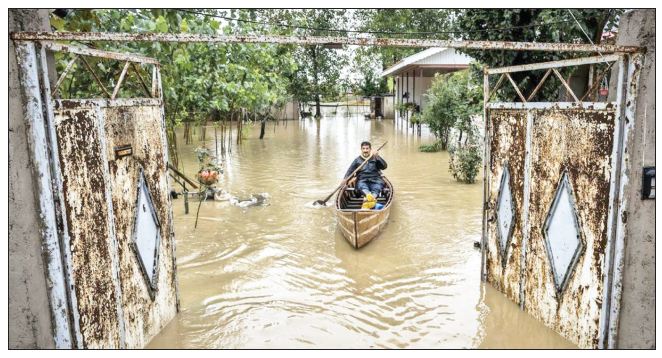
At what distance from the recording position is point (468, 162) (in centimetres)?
1254

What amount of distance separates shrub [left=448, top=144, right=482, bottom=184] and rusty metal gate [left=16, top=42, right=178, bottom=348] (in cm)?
903

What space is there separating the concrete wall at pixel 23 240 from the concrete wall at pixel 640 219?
4383 mm

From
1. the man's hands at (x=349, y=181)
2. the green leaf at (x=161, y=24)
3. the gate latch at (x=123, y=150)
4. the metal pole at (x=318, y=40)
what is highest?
the green leaf at (x=161, y=24)

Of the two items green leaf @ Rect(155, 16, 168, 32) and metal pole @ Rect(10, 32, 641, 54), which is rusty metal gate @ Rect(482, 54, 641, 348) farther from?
green leaf @ Rect(155, 16, 168, 32)

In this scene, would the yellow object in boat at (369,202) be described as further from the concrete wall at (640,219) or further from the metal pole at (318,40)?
the concrete wall at (640,219)

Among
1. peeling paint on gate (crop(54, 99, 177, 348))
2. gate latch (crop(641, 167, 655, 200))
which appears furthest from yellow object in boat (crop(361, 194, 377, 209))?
gate latch (crop(641, 167, 655, 200))

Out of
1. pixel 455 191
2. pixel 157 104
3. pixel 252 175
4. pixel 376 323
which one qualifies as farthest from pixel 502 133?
pixel 252 175

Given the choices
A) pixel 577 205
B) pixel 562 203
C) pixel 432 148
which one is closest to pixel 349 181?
pixel 562 203

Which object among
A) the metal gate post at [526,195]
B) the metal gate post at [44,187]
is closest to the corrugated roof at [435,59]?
the metal gate post at [526,195]

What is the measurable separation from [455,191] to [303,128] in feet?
65.8

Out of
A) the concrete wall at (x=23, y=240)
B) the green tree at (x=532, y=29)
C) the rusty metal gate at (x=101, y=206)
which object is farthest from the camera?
the green tree at (x=532, y=29)

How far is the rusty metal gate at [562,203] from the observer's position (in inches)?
153

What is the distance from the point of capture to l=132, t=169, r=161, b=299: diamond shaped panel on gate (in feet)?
14.8

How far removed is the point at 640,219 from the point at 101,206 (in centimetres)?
426
